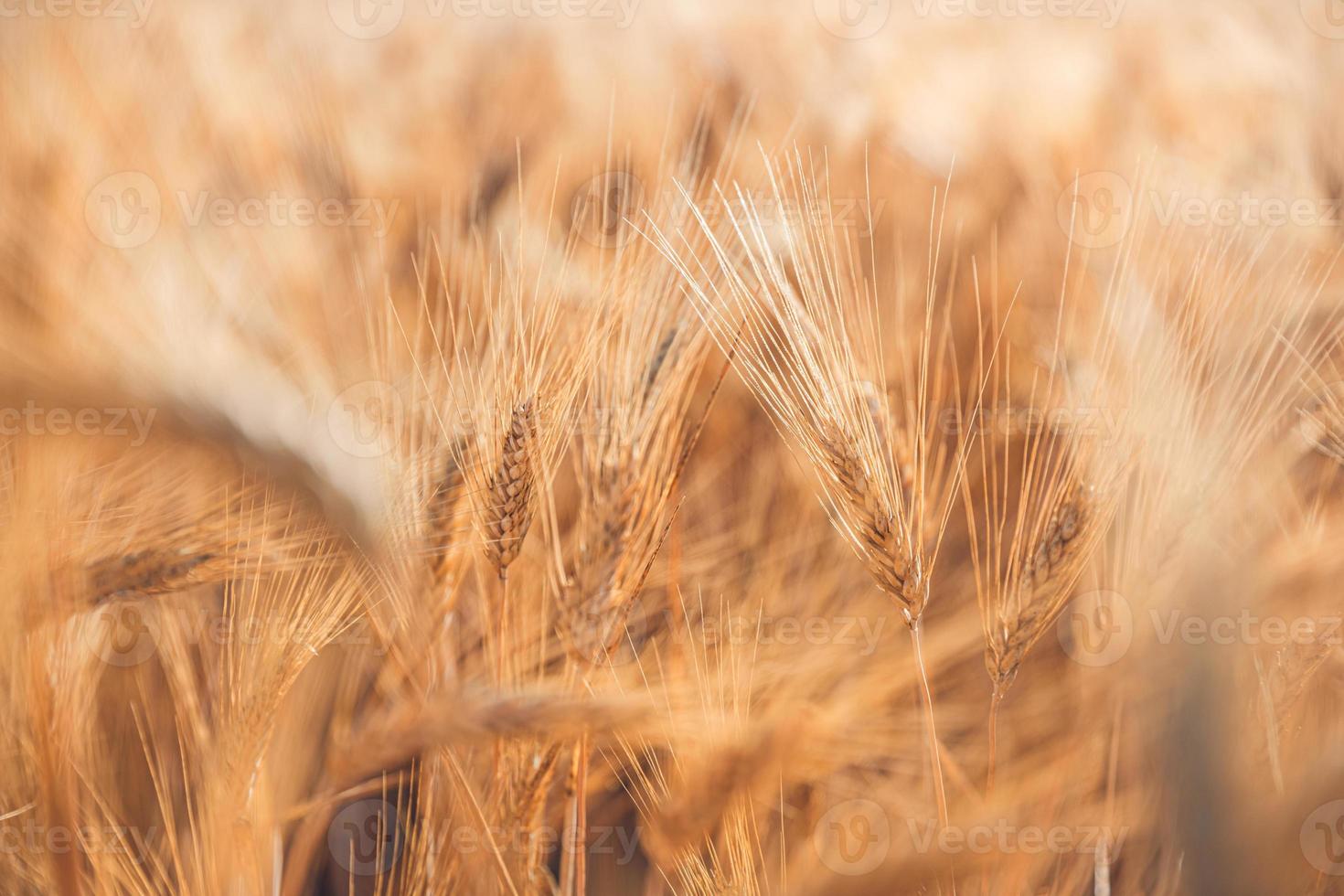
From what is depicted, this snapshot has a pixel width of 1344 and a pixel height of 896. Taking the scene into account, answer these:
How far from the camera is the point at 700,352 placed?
0.83 m

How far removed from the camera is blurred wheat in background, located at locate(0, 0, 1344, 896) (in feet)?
2.53

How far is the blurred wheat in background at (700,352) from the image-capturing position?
30.4 inches

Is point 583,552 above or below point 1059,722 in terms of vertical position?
above

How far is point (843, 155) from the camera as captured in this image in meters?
0.87

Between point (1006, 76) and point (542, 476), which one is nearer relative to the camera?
point (542, 476)

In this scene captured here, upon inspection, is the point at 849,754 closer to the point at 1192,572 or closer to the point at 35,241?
the point at 1192,572

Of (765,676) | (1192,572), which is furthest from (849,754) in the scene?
(1192,572)

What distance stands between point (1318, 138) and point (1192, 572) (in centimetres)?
53

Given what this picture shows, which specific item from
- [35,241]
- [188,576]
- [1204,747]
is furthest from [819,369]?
[35,241]

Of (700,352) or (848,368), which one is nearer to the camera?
(848,368)

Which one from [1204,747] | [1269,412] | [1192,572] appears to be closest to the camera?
[1204,747]

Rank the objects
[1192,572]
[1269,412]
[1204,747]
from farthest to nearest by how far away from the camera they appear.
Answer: [1269,412], [1192,572], [1204,747]

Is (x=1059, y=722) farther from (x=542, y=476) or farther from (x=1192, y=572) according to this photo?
(x=542, y=476)

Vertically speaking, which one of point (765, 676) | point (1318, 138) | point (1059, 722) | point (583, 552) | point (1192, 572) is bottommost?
point (1059, 722)
